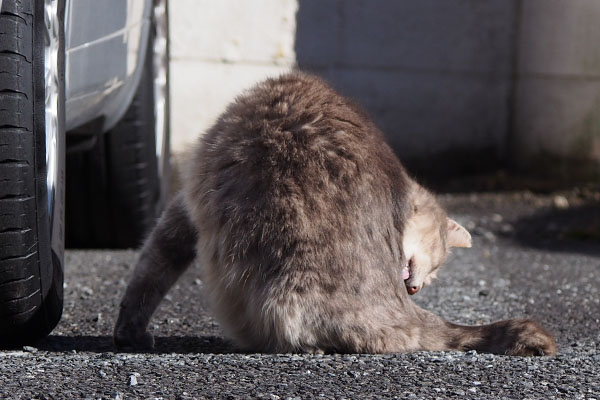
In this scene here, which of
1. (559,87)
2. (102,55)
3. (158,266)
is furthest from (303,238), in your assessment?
(559,87)

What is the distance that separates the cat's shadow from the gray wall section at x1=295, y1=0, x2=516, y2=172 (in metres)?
4.24

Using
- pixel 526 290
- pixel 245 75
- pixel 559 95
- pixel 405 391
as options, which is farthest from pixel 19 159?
pixel 559 95

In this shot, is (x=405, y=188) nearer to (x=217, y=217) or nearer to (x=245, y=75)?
(x=217, y=217)

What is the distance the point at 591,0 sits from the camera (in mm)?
6949

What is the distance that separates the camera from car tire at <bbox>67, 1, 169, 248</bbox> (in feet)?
14.0

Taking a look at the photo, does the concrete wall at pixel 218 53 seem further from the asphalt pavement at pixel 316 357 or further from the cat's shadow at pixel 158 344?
the cat's shadow at pixel 158 344

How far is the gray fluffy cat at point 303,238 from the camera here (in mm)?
2479

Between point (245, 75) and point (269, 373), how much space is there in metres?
4.67

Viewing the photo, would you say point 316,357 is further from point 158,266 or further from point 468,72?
point 468,72

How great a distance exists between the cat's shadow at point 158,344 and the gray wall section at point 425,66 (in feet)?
13.9

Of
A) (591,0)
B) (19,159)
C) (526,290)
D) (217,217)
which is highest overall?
(591,0)

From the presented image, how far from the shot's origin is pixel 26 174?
2.32 meters

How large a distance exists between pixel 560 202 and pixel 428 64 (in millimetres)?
1567

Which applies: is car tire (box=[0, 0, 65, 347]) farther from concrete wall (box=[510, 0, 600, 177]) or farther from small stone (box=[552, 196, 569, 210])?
concrete wall (box=[510, 0, 600, 177])
